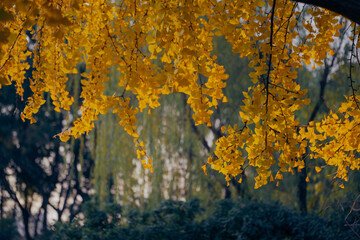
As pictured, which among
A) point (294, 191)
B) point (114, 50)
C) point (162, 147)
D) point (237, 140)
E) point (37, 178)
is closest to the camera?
point (237, 140)

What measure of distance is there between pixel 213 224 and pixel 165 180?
1.64 m

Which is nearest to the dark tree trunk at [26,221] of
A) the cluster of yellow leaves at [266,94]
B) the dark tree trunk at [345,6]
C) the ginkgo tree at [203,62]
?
the ginkgo tree at [203,62]

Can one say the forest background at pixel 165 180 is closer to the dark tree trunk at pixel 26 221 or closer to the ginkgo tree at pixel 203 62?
the dark tree trunk at pixel 26 221

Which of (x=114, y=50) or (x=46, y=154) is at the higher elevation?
(x=46, y=154)

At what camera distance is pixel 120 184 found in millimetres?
6719

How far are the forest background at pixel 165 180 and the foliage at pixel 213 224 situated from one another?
13 mm

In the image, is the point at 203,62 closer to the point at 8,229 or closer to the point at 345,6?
the point at 345,6

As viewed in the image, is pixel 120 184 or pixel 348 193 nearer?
pixel 348 193

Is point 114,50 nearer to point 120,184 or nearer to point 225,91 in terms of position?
point 225,91

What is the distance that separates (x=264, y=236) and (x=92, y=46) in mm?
3090

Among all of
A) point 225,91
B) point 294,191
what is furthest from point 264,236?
point 225,91

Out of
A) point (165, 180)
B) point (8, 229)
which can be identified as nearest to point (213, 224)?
point (165, 180)

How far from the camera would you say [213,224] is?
482 cm

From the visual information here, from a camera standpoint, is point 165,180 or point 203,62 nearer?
point 203,62
